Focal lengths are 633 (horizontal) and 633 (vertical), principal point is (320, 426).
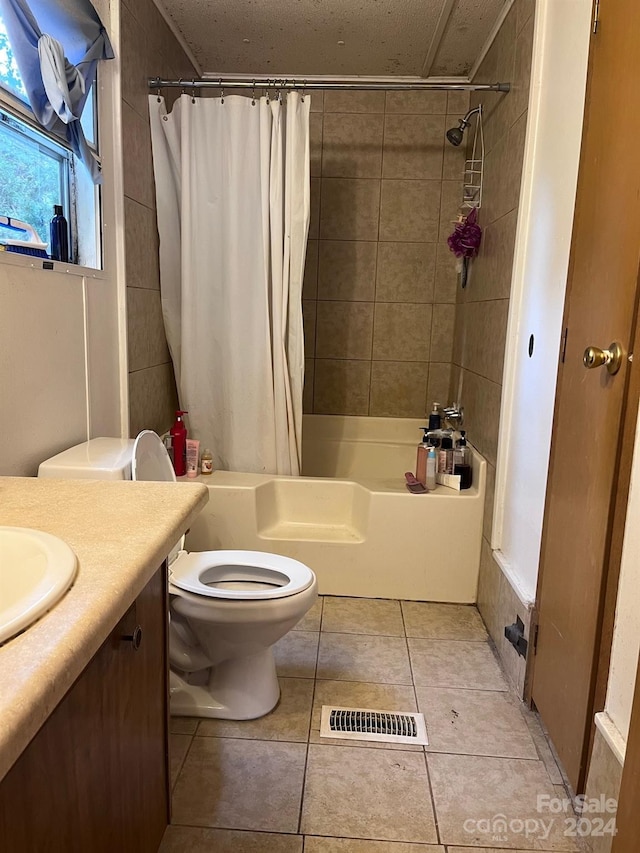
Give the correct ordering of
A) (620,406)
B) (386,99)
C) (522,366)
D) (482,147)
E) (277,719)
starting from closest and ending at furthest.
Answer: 1. (620,406)
2. (277,719)
3. (522,366)
4. (482,147)
5. (386,99)

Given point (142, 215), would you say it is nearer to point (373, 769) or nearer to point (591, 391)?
point (591, 391)

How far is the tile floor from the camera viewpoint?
143cm

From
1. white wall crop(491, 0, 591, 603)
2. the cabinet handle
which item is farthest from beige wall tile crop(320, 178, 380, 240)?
the cabinet handle

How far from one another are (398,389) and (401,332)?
32 cm

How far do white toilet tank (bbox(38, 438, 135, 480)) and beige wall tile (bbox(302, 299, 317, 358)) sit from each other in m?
1.84

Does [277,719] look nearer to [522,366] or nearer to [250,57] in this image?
[522,366]

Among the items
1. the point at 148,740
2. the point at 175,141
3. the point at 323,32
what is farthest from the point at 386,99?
the point at 148,740

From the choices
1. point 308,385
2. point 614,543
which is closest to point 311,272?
point 308,385

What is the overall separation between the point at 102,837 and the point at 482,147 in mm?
2852

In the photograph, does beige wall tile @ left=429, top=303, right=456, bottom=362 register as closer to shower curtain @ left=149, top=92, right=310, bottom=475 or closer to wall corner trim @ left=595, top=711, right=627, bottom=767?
shower curtain @ left=149, top=92, right=310, bottom=475

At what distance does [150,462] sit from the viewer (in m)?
1.88

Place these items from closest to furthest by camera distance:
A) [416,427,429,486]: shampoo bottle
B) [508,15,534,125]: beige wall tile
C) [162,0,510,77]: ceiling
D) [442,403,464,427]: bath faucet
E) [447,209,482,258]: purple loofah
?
[508,15,534,125]: beige wall tile, [162,0,510,77]: ceiling, [416,427,429,486]: shampoo bottle, [447,209,482,258]: purple loofah, [442,403,464,427]: bath faucet

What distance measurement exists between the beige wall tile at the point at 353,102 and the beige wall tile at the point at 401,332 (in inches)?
39.5

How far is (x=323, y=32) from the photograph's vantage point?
2656mm
